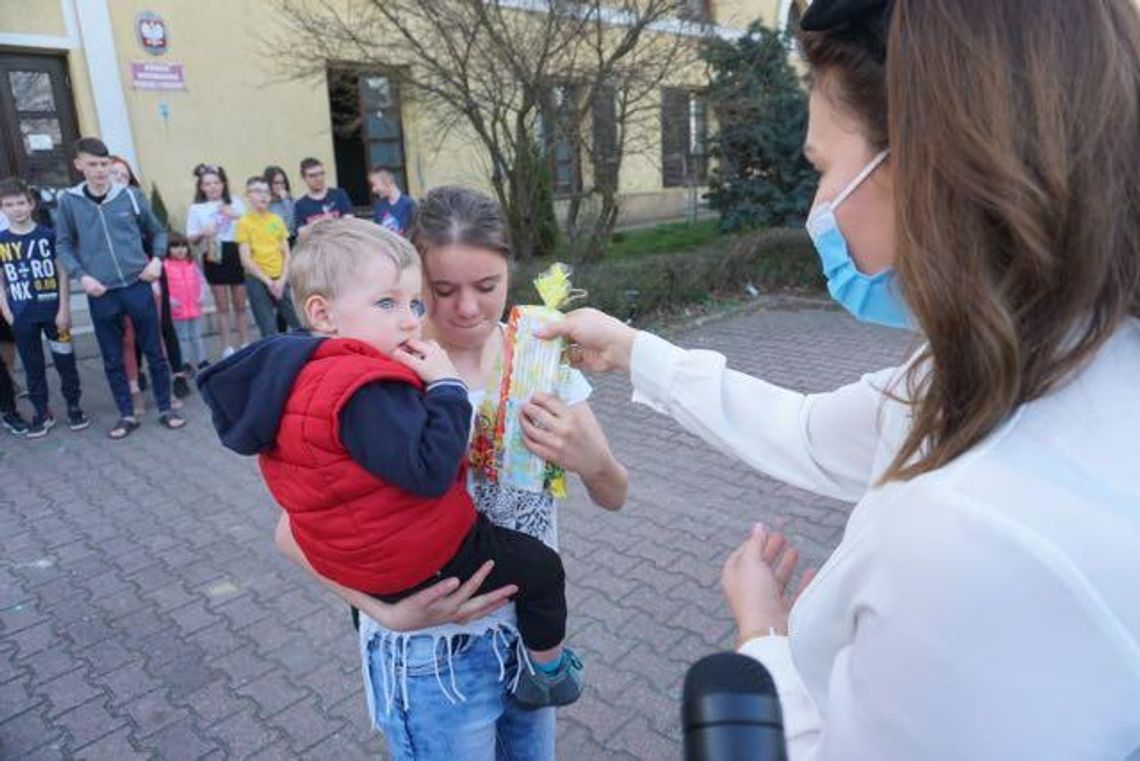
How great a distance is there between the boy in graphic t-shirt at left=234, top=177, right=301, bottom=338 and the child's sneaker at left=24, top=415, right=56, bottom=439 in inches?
78.2

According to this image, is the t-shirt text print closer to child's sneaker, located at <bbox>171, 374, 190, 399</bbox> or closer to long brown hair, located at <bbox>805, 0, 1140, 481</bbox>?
child's sneaker, located at <bbox>171, 374, 190, 399</bbox>

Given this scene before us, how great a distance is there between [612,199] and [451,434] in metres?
9.30

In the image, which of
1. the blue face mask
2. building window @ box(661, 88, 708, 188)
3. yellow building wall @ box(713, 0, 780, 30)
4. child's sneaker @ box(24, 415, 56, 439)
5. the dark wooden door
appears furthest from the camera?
yellow building wall @ box(713, 0, 780, 30)

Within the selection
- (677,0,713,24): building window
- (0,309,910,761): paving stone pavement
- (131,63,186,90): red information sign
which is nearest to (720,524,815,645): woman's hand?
(0,309,910,761): paving stone pavement

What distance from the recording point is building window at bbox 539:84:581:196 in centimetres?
923

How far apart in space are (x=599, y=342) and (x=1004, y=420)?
1.09 m

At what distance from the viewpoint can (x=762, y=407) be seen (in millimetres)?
1767

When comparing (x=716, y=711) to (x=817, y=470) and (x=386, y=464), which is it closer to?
(x=386, y=464)

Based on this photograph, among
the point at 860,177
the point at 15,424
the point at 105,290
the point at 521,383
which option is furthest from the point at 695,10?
the point at 860,177

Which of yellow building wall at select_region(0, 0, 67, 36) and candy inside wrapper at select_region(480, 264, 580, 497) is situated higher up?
yellow building wall at select_region(0, 0, 67, 36)

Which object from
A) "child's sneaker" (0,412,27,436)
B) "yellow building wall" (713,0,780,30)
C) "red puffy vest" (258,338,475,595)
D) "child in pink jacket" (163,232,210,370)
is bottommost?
"child's sneaker" (0,412,27,436)

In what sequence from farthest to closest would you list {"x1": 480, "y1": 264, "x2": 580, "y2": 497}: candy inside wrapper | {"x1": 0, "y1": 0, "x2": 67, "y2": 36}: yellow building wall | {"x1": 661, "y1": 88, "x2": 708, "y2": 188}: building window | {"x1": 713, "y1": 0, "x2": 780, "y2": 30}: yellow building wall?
1. {"x1": 713, "y1": 0, "x2": 780, "y2": 30}: yellow building wall
2. {"x1": 661, "y1": 88, "x2": 708, "y2": 188}: building window
3. {"x1": 0, "y1": 0, "x2": 67, "y2": 36}: yellow building wall
4. {"x1": 480, "y1": 264, "x2": 580, "y2": 497}: candy inside wrapper

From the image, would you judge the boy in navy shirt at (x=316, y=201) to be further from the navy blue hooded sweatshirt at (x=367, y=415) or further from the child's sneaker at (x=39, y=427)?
the navy blue hooded sweatshirt at (x=367, y=415)

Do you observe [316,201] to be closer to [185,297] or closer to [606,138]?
[185,297]
